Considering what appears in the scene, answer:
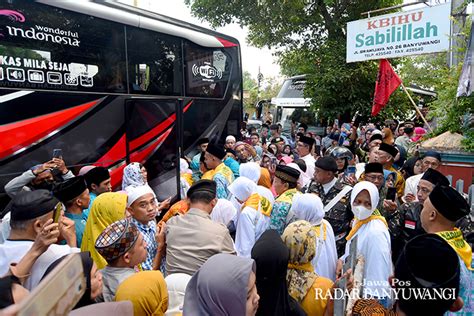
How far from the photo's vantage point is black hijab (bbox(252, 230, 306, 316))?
2.02 metres

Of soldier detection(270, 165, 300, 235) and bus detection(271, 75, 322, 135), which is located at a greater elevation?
bus detection(271, 75, 322, 135)

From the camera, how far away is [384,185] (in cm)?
406

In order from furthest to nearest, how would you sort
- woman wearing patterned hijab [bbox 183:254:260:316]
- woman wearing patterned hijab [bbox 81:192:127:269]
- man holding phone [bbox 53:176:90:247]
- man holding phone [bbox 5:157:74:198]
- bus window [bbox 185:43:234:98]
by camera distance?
bus window [bbox 185:43:234:98] → man holding phone [bbox 5:157:74:198] → man holding phone [bbox 53:176:90:247] → woman wearing patterned hijab [bbox 81:192:127:269] → woman wearing patterned hijab [bbox 183:254:260:316]

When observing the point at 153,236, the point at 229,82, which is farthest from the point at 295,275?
the point at 229,82

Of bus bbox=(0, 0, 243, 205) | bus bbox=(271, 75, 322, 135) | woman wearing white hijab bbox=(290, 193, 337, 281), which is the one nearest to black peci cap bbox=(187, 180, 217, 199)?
woman wearing white hijab bbox=(290, 193, 337, 281)

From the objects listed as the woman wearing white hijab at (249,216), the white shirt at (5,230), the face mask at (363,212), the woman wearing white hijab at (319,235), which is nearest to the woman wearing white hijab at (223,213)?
the woman wearing white hijab at (249,216)

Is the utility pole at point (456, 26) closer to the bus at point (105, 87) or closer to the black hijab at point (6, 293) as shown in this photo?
the bus at point (105, 87)

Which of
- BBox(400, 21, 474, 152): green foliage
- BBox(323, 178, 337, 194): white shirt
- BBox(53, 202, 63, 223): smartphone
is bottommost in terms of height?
BBox(323, 178, 337, 194): white shirt

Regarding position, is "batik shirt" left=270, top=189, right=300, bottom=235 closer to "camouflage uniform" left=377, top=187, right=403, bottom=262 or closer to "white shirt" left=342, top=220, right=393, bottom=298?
"white shirt" left=342, top=220, right=393, bottom=298

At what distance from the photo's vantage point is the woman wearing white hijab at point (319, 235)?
2.97 metres

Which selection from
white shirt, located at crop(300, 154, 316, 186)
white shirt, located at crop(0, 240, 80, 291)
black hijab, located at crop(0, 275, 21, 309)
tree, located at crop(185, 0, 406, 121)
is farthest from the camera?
tree, located at crop(185, 0, 406, 121)

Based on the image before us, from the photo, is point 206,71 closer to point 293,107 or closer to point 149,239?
point 149,239

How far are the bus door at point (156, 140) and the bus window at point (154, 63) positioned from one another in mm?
304

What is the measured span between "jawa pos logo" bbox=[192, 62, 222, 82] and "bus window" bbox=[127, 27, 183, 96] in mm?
455
